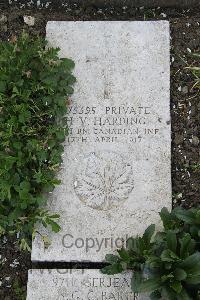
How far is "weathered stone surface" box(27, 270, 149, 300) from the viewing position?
3.35 metres

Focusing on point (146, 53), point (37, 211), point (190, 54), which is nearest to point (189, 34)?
point (190, 54)

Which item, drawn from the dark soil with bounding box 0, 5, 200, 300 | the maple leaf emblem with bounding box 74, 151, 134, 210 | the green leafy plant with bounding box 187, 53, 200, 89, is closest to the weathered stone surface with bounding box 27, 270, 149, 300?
the dark soil with bounding box 0, 5, 200, 300

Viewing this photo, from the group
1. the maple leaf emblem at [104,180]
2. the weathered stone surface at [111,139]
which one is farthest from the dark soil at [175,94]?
the maple leaf emblem at [104,180]

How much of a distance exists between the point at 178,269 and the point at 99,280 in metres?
0.56

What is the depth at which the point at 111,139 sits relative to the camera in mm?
3639

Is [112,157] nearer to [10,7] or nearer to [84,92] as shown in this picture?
[84,92]

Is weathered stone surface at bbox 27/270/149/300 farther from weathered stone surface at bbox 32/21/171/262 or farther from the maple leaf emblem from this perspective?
the maple leaf emblem

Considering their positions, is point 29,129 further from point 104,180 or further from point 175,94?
point 175,94

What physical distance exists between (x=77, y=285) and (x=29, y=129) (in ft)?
3.37

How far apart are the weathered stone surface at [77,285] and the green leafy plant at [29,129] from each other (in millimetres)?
254

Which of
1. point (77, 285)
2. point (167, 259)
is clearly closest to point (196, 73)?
point (167, 259)

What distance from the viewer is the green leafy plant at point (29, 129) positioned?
3.40 meters

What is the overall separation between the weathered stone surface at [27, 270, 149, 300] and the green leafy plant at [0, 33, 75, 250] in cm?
25

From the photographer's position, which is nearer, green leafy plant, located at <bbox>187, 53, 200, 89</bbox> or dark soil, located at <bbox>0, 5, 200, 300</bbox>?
dark soil, located at <bbox>0, 5, 200, 300</bbox>
